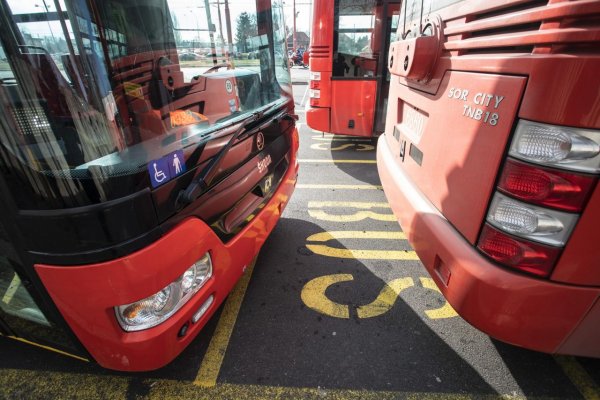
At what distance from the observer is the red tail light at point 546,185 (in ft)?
3.49

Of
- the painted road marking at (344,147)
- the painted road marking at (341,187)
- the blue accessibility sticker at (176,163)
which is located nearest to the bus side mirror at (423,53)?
the blue accessibility sticker at (176,163)

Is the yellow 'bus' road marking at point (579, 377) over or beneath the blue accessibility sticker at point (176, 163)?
beneath

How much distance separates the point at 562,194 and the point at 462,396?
1167 millimetres

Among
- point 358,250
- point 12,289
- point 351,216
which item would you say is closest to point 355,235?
point 358,250

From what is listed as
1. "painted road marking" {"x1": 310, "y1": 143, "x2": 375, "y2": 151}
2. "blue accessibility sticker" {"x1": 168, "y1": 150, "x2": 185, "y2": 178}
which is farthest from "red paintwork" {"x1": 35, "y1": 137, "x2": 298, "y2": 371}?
"painted road marking" {"x1": 310, "y1": 143, "x2": 375, "y2": 151}

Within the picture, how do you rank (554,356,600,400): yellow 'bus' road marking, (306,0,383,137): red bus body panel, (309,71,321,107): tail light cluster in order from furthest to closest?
(309,71,321,107): tail light cluster → (306,0,383,137): red bus body panel → (554,356,600,400): yellow 'bus' road marking

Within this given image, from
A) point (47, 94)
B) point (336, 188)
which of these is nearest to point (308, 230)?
point (336, 188)

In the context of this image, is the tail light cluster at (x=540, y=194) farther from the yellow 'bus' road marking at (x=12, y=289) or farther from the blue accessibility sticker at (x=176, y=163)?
the yellow 'bus' road marking at (x=12, y=289)

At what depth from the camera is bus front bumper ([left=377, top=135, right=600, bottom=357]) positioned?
3.92 feet

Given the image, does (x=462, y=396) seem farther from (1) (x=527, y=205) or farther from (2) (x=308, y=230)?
(2) (x=308, y=230)

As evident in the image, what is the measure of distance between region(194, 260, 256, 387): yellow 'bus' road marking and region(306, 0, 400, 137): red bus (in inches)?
144

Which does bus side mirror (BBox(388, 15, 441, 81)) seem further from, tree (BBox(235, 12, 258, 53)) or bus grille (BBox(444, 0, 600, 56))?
tree (BBox(235, 12, 258, 53))

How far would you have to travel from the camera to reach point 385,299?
2.28 m

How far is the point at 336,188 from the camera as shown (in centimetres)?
421
